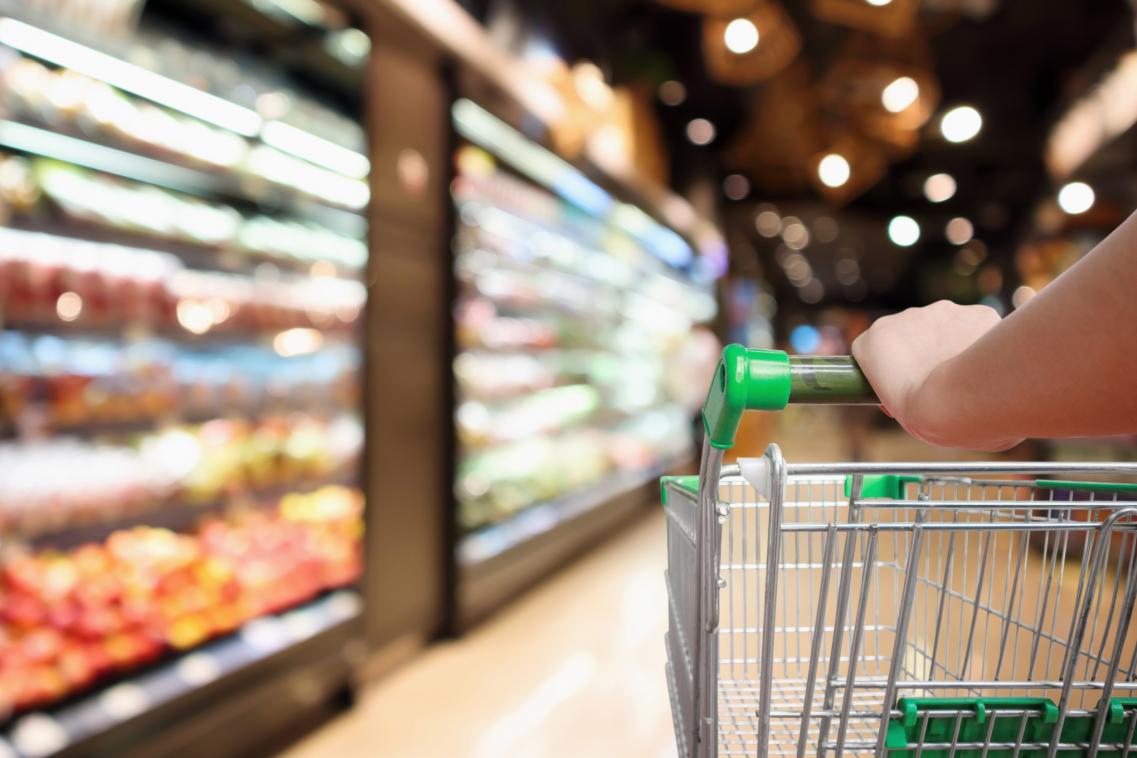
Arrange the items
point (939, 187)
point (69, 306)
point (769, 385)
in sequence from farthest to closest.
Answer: point (939, 187) < point (69, 306) < point (769, 385)

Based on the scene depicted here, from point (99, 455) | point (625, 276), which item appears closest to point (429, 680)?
point (99, 455)

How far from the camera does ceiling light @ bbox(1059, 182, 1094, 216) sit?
24.3ft

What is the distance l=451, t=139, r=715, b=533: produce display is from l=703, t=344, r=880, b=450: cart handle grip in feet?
10.5

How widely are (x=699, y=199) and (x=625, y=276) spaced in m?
2.92

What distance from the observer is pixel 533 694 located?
3277 mm

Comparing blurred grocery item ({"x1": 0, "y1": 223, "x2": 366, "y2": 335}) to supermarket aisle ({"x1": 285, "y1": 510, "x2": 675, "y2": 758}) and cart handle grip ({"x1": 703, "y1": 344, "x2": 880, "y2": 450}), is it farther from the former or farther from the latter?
cart handle grip ({"x1": 703, "y1": 344, "x2": 880, "y2": 450})

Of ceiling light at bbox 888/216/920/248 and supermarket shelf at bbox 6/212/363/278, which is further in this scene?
ceiling light at bbox 888/216/920/248

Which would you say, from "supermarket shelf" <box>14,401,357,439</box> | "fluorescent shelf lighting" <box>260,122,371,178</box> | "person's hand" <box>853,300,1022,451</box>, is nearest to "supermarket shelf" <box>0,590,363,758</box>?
"supermarket shelf" <box>14,401,357,439</box>

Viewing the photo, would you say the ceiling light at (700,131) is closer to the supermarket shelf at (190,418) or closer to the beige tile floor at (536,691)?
the beige tile floor at (536,691)

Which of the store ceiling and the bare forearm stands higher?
the store ceiling

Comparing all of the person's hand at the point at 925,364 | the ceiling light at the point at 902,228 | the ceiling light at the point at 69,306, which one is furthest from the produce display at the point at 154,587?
the ceiling light at the point at 902,228

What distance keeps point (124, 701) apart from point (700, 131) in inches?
341

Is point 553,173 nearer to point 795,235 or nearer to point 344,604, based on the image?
point 344,604

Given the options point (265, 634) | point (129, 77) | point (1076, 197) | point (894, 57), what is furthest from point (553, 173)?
point (1076, 197)
